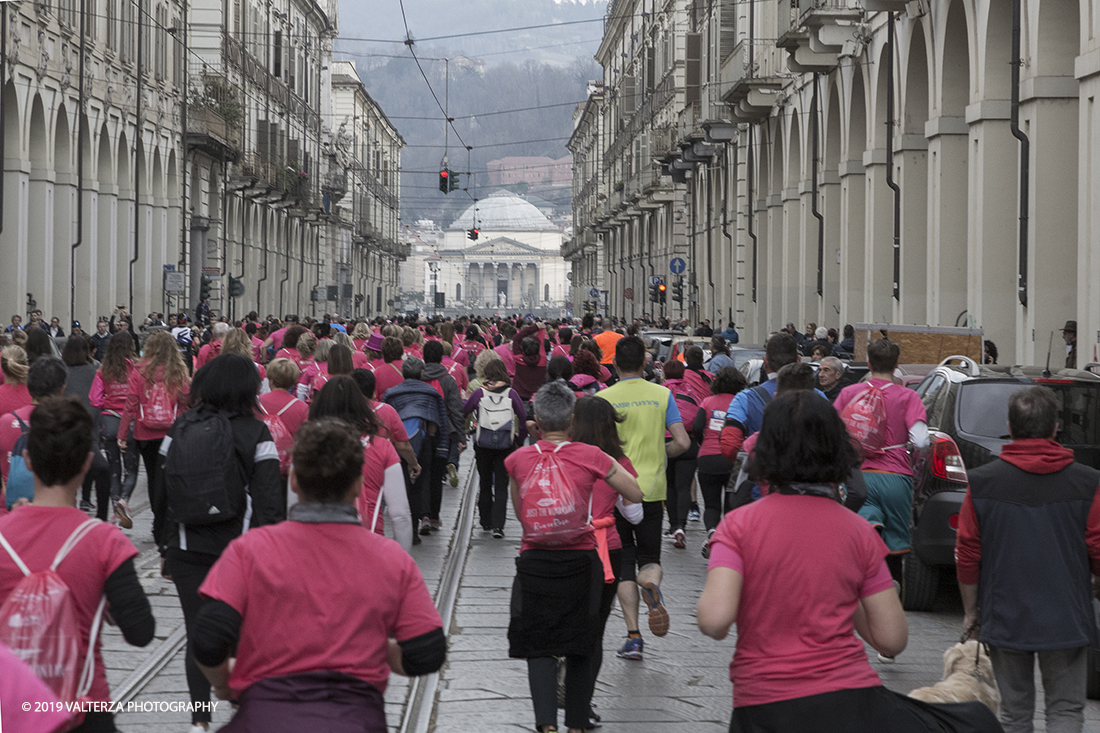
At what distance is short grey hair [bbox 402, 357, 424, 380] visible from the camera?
1159 cm

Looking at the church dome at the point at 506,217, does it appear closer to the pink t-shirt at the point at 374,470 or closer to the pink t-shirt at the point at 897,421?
the pink t-shirt at the point at 897,421

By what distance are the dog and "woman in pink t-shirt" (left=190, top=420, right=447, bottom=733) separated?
205 cm

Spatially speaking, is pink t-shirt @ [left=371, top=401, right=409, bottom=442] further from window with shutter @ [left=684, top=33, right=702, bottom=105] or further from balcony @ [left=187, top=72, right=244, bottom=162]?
window with shutter @ [left=684, top=33, right=702, bottom=105]

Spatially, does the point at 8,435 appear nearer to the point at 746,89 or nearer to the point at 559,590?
the point at 559,590

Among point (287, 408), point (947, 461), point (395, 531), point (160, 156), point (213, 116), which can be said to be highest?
point (213, 116)

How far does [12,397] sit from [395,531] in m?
3.61

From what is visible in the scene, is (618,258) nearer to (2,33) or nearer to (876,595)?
(2,33)

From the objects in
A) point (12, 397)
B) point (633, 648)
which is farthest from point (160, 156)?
point (633, 648)

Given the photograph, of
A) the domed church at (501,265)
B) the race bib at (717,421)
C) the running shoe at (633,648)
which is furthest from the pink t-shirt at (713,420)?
the domed church at (501,265)

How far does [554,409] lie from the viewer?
6.17 metres

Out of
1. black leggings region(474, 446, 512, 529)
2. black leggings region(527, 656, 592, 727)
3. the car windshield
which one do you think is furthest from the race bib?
black leggings region(527, 656, 592, 727)

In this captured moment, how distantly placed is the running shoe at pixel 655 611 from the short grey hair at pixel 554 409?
1336mm

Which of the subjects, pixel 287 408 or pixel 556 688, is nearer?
pixel 556 688

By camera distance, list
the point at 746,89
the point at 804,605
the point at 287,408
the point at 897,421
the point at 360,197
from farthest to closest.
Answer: the point at 360,197 < the point at 746,89 < the point at 287,408 < the point at 897,421 < the point at 804,605
